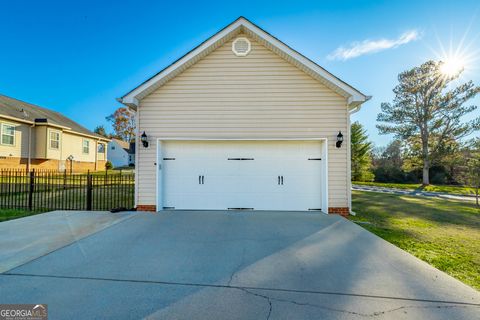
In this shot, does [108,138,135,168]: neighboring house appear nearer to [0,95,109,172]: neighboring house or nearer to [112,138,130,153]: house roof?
[112,138,130,153]: house roof

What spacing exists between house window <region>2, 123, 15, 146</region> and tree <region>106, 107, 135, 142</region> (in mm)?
24063

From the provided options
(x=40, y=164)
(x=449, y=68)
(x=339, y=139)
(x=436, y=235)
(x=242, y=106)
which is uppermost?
(x=449, y=68)

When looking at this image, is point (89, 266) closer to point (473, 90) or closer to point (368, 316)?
point (368, 316)

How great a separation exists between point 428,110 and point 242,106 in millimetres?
21064

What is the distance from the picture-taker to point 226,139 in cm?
677

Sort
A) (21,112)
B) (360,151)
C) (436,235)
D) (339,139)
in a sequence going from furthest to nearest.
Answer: (360,151)
(21,112)
(339,139)
(436,235)

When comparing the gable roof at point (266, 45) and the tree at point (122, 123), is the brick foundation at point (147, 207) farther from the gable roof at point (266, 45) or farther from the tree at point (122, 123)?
the tree at point (122, 123)

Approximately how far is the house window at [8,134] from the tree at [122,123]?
24.1 metres

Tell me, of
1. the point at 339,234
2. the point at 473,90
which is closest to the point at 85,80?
the point at 339,234

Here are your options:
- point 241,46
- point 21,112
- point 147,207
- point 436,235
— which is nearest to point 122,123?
point 21,112

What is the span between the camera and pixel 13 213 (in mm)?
6301

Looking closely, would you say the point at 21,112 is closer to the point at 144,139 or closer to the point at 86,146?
the point at 86,146

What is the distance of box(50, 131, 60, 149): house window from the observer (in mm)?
17297

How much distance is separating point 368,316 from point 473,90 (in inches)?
996
